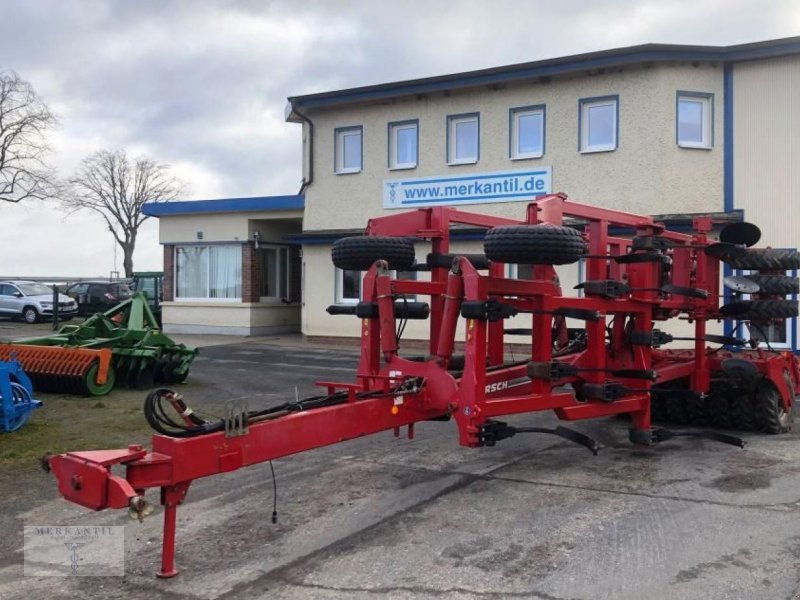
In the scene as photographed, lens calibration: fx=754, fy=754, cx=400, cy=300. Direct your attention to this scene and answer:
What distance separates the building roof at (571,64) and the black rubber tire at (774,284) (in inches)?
338

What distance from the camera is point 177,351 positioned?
463 inches

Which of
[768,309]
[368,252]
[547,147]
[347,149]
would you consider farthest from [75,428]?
[347,149]

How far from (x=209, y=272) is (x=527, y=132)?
10703 millimetres

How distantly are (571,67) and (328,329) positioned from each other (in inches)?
339

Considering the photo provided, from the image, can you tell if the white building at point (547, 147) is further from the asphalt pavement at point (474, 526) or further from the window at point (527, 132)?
the asphalt pavement at point (474, 526)

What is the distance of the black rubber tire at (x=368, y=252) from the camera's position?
6.24 meters

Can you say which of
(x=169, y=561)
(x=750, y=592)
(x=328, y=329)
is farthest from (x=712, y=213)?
(x=169, y=561)

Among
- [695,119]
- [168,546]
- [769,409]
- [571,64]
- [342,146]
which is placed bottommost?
[168,546]

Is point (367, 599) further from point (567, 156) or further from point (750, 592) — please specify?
point (567, 156)

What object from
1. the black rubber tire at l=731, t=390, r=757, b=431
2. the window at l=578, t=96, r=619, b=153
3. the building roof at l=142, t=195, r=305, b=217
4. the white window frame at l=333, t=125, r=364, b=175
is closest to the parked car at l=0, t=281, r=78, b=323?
the building roof at l=142, t=195, r=305, b=217

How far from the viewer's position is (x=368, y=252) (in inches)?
245

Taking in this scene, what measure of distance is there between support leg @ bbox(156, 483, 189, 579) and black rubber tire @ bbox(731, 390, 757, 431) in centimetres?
657

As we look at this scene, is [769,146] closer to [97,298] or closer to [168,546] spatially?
[168,546]

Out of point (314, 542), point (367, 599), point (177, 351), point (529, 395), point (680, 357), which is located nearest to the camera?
point (367, 599)
